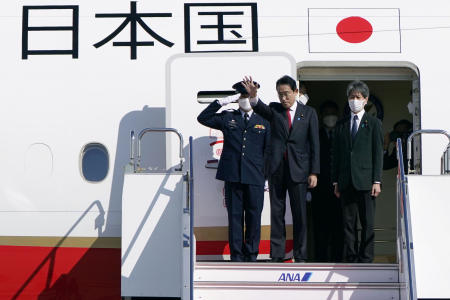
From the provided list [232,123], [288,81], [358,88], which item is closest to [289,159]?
[232,123]

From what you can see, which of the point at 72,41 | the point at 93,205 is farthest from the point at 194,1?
the point at 93,205

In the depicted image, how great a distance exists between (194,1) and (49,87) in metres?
1.78

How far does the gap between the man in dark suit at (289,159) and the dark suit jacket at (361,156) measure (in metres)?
0.23

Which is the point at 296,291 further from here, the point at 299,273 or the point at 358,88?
the point at 358,88

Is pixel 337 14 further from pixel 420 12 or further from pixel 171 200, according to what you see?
pixel 171 200

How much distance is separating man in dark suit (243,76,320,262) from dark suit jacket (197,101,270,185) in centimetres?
12

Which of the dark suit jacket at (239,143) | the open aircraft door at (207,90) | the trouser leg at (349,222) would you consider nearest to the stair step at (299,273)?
the trouser leg at (349,222)

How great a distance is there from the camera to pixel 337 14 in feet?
26.4

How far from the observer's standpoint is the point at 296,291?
21.2ft

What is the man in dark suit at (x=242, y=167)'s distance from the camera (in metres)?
6.91

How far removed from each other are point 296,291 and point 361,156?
4.63 ft

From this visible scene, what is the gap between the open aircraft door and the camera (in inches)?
301

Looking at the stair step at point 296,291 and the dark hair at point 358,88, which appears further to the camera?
the dark hair at point 358,88

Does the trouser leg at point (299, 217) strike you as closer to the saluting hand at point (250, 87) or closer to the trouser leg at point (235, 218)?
the trouser leg at point (235, 218)
